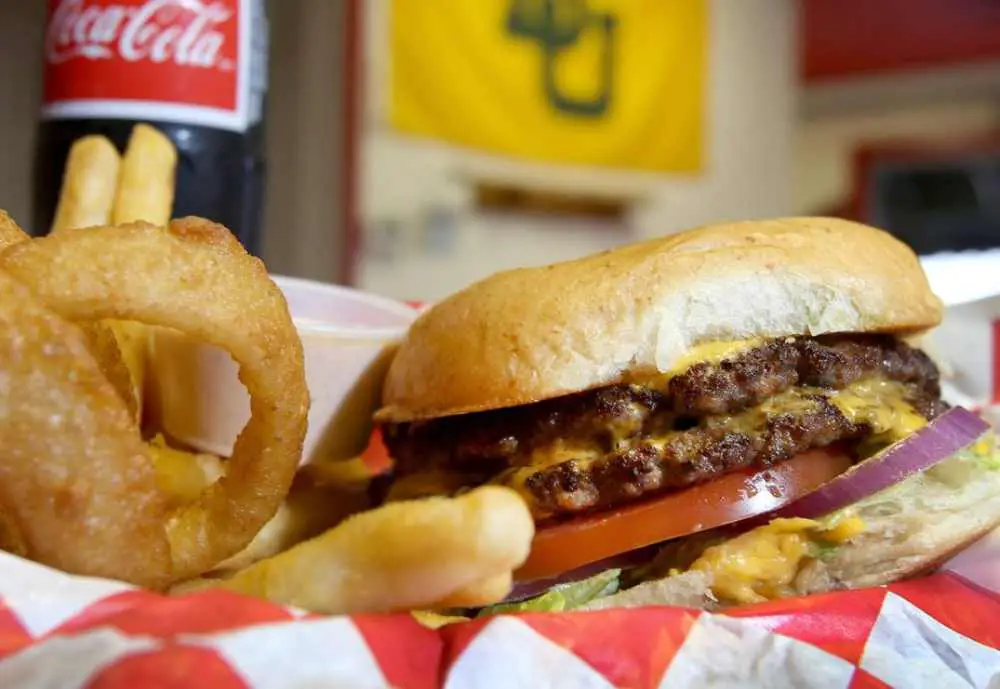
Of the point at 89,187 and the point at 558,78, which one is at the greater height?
the point at 558,78

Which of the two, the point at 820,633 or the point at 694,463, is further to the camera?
the point at 694,463

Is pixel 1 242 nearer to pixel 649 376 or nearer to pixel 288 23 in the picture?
pixel 649 376

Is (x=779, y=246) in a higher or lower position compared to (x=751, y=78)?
lower

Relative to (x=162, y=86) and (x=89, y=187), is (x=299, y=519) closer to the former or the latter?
(x=89, y=187)

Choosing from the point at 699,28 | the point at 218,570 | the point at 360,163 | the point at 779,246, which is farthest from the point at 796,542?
the point at 699,28

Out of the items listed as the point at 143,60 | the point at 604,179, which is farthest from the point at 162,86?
the point at 604,179

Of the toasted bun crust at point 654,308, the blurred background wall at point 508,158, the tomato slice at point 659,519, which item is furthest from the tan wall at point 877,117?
the tomato slice at point 659,519
